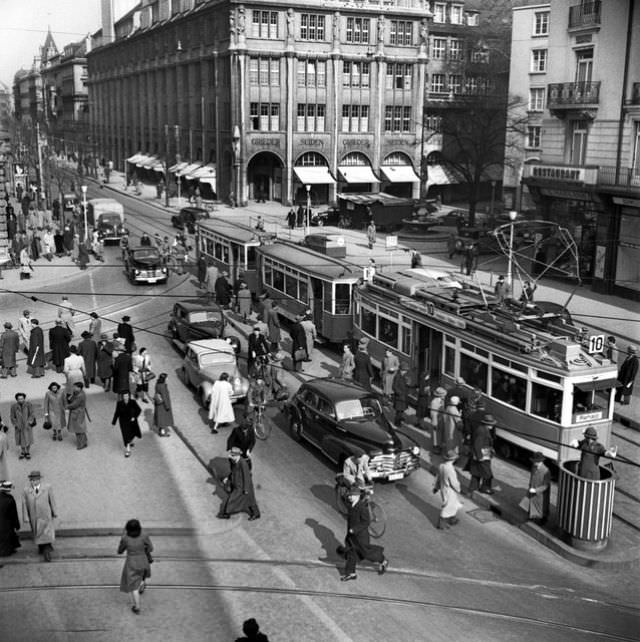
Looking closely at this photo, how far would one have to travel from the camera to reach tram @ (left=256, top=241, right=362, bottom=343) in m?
25.8

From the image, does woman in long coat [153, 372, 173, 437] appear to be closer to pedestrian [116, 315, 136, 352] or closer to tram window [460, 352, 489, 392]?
pedestrian [116, 315, 136, 352]

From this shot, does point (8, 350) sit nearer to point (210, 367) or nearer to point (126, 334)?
point (126, 334)

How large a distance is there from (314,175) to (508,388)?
183 ft

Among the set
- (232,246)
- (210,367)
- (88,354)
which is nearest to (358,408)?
(210,367)

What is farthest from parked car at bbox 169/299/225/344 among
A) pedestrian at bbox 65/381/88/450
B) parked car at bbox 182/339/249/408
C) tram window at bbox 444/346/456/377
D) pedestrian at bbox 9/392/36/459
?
pedestrian at bbox 9/392/36/459

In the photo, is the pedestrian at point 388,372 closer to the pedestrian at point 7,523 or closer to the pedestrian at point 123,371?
the pedestrian at point 123,371

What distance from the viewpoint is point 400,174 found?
7438 cm

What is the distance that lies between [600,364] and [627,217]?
20134 millimetres

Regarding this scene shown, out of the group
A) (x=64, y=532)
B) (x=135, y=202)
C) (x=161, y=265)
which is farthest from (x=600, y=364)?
(x=135, y=202)

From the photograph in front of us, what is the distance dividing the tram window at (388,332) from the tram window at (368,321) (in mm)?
468

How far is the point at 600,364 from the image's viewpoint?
16406 millimetres

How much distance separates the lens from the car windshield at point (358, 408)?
1683cm

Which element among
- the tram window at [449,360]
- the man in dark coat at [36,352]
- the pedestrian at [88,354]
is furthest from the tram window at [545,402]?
the man in dark coat at [36,352]

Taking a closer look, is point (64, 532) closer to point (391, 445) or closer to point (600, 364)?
point (391, 445)
